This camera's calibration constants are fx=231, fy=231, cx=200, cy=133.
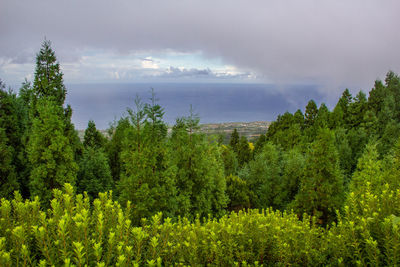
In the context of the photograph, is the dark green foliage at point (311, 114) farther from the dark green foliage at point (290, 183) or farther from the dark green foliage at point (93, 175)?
the dark green foliage at point (93, 175)

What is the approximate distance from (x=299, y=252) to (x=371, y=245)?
1.12m

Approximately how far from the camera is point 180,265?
142 inches

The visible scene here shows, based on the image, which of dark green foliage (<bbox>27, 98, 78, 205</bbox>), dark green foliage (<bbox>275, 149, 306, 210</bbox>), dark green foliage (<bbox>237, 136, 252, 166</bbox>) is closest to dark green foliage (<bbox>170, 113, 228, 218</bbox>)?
dark green foliage (<bbox>27, 98, 78, 205</bbox>)

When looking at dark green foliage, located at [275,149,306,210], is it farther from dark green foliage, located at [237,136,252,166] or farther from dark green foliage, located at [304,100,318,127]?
dark green foliage, located at [237,136,252,166]

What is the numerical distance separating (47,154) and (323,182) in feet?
59.0

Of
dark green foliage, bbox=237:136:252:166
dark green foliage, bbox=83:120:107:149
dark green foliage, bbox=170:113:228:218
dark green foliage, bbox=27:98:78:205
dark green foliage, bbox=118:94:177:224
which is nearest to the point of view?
dark green foliage, bbox=118:94:177:224

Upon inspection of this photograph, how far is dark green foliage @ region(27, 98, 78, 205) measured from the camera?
13391 millimetres

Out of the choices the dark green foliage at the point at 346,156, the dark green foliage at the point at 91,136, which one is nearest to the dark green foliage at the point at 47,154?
the dark green foliage at the point at 91,136

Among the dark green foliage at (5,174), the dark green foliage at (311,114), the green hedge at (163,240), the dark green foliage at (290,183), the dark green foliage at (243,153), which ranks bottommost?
the dark green foliage at (243,153)

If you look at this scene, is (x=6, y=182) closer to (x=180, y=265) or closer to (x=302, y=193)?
(x=180, y=265)

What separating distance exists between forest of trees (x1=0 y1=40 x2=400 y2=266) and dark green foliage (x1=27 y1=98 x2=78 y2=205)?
6 centimetres

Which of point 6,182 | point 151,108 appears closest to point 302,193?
point 151,108

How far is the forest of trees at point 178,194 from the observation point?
3302 mm

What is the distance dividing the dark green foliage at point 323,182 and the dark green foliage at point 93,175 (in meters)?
15.3
